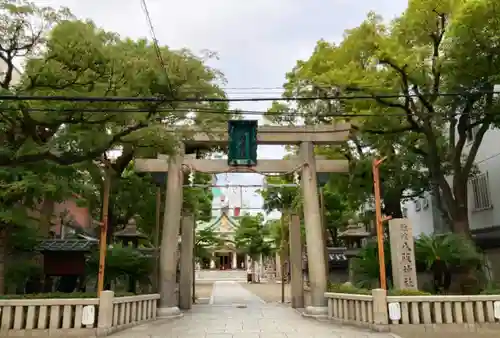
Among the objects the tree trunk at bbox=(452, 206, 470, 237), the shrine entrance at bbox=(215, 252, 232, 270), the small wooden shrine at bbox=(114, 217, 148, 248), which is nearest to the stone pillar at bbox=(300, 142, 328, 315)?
the tree trunk at bbox=(452, 206, 470, 237)

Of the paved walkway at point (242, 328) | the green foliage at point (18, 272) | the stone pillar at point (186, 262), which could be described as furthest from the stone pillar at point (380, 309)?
the green foliage at point (18, 272)

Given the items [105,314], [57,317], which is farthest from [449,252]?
[57,317]

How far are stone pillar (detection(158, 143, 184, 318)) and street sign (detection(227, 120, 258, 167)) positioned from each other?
1.55m

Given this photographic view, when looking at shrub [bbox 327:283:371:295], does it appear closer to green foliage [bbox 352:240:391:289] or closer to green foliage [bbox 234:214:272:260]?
green foliage [bbox 352:240:391:289]

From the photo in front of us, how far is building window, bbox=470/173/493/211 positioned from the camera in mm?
19142

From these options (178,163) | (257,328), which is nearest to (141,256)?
(178,163)

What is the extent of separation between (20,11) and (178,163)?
682 cm

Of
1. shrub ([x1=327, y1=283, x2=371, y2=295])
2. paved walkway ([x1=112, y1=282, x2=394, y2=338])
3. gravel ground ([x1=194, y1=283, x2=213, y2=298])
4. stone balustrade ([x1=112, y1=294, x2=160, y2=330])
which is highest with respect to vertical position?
shrub ([x1=327, y1=283, x2=371, y2=295])

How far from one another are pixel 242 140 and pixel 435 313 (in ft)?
23.8

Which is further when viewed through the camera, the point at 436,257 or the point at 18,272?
the point at 18,272

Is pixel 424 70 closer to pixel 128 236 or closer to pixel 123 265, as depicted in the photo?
pixel 123 265

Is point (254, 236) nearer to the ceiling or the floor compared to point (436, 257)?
nearer to the ceiling

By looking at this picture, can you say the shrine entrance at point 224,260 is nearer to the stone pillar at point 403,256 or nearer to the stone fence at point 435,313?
the stone pillar at point 403,256

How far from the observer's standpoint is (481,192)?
1959 cm
